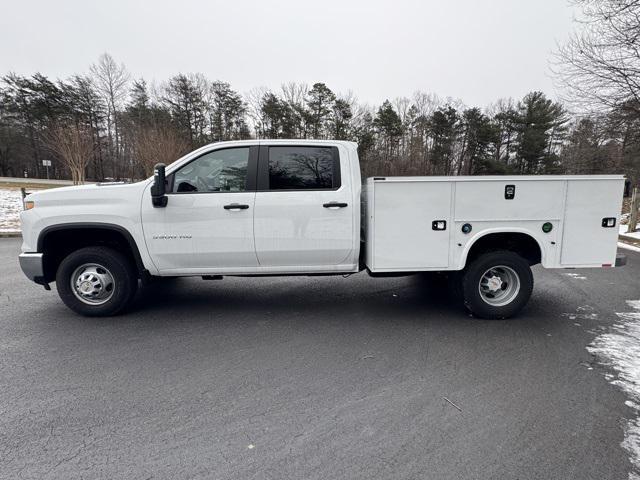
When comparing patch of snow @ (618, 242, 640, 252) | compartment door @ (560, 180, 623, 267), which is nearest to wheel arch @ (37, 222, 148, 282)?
compartment door @ (560, 180, 623, 267)

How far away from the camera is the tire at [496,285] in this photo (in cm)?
455

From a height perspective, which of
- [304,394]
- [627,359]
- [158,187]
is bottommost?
[304,394]

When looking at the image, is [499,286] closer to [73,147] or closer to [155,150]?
[155,150]

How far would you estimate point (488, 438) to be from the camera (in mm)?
2518

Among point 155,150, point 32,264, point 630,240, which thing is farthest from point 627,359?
point 155,150

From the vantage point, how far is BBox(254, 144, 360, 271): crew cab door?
446cm

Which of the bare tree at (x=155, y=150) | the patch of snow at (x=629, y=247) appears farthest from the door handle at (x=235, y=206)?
the bare tree at (x=155, y=150)

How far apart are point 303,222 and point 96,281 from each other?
2.66 m

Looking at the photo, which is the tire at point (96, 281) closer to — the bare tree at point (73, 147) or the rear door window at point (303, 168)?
the rear door window at point (303, 168)

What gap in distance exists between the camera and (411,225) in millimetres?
4465

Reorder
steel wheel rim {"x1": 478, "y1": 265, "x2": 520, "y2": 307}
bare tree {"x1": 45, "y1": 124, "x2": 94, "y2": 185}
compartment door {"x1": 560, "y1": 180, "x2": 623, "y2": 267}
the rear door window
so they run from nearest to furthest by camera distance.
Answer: compartment door {"x1": 560, "y1": 180, "x2": 623, "y2": 267}, the rear door window, steel wheel rim {"x1": 478, "y1": 265, "x2": 520, "y2": 307}, bare tree {"x1": 45, "y1": 124, "x2": 94, "y2": 185}

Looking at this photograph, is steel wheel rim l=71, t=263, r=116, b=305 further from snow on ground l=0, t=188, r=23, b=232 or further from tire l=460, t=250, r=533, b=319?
snow on ground l=0, t=188, r=23, b=232

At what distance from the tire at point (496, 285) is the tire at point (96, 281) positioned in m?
4.15

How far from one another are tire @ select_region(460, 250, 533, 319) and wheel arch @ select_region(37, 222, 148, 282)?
158 inches
